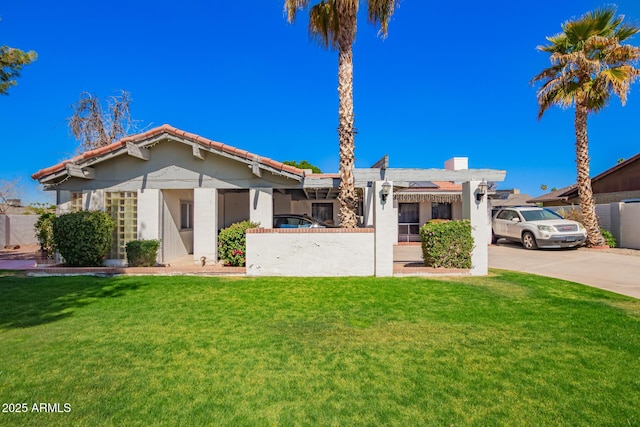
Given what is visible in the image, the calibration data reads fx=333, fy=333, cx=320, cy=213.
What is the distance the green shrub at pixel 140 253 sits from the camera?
1066cm

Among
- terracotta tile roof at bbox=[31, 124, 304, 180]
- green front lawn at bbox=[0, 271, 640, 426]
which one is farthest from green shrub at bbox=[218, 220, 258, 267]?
green front lawn at bbox=[0, 271, 640, 426]

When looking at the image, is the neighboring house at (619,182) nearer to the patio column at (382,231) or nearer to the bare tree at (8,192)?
the patio column at (382,231)

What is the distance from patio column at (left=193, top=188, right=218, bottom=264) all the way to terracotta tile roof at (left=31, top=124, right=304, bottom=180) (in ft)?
5.36

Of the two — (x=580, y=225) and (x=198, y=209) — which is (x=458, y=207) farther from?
(x=198, y=209)

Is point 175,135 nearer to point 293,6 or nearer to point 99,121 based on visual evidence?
point 293,6

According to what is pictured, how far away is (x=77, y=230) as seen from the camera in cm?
1005

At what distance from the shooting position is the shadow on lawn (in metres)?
5.89

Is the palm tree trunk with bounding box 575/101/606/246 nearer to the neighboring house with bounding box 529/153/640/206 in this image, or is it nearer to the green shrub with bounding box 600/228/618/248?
the green shrub with bounding box 600/228/618/248

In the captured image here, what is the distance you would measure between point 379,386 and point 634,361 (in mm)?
3232

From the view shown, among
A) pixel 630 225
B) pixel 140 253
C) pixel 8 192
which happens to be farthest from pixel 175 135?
pixel 8 192

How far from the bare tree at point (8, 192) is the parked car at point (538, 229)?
38698mm

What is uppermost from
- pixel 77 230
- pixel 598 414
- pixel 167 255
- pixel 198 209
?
pixel 198 209

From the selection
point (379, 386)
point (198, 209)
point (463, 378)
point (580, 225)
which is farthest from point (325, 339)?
point (580, 225)

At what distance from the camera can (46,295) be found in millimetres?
7453
